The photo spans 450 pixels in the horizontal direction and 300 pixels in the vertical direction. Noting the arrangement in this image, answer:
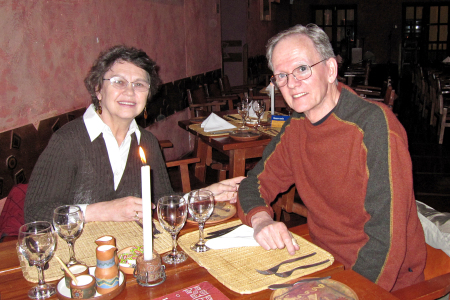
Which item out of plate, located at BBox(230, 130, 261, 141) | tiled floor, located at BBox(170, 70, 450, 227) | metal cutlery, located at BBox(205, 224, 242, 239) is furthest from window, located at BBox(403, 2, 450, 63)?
metal cutlery, located at BBox(205, 224, 242, 239)

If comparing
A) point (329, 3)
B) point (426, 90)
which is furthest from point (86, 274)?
point (329, 3)

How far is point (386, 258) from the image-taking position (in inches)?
49.2

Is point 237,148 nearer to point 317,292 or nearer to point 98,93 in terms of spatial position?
point 98,93

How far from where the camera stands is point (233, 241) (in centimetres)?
133

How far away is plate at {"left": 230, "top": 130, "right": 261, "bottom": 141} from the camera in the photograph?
9.97 feet

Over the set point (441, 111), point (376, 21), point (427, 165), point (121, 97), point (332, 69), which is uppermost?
point (376, 21)

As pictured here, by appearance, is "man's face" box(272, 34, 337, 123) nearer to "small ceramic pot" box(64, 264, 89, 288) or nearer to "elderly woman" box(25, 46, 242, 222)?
"elderly woman" box(25, 46, 242, 222)

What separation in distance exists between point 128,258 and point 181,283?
0.69 ft

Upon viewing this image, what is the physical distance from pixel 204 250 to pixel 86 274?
371 millimetres

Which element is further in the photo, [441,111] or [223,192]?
[441,111]

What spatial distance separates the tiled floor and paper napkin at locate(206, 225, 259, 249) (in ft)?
7.30

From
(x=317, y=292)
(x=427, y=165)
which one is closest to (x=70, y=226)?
(x=317, y=292)

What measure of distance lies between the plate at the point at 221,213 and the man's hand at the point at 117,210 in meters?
0.20

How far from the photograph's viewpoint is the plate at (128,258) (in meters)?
1.17
